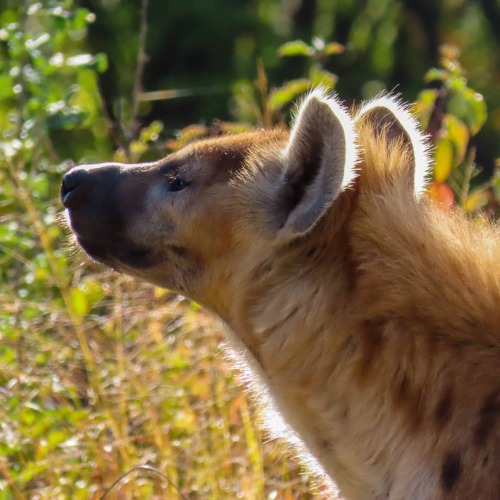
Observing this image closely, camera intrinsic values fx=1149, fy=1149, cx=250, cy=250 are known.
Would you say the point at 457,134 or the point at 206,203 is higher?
the point at 206,203

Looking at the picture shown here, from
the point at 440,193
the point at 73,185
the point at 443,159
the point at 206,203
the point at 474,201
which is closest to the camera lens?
the point at 206,203

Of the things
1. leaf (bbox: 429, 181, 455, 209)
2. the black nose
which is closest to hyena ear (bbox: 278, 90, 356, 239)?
the black nose

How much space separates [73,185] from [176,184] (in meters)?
0.29

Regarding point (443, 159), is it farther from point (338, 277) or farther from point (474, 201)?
point (338, 277)

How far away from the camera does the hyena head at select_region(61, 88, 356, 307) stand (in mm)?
2771

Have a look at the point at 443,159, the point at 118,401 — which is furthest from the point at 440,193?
the point at 118,401

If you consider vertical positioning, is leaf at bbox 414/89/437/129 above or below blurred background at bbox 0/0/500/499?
above

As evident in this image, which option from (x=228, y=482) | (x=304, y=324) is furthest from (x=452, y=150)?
(x=304, y=324)

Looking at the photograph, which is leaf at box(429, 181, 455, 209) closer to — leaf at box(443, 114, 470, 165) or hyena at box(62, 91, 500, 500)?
leaf at box(443, 114, 470, 165)

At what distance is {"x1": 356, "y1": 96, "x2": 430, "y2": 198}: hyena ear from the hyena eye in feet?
1.67

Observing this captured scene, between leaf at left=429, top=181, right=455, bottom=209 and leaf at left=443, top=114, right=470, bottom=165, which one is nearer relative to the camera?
leaf at left=429, top=181, right=455, bottom=209

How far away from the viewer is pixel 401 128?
3182 millimetres

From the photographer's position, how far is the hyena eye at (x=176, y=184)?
3031 mm

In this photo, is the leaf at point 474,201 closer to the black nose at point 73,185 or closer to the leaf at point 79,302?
the leaf at point 79,302
